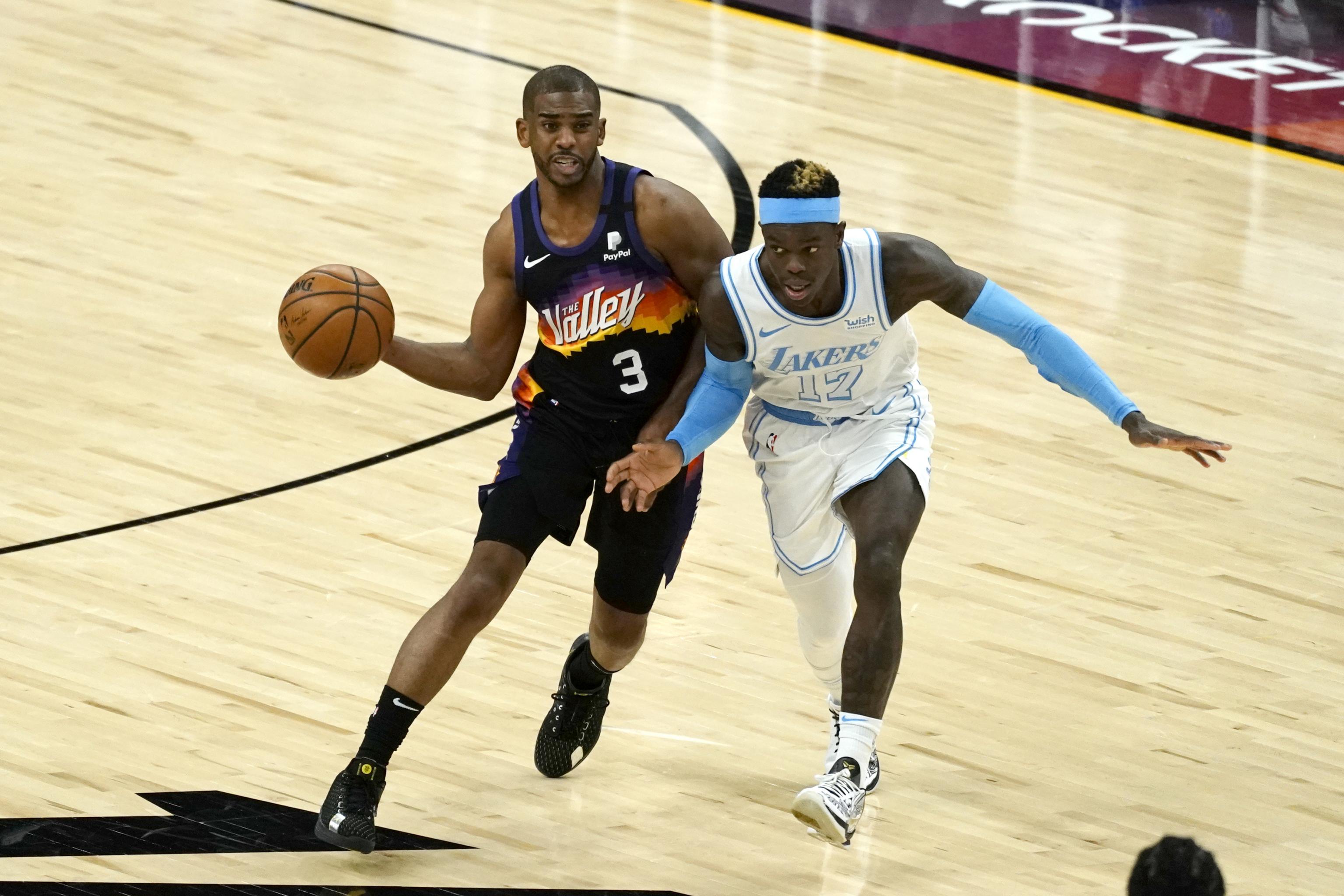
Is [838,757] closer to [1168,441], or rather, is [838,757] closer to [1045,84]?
[1168,441]

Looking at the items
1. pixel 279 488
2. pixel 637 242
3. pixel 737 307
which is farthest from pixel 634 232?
pixel 279 488

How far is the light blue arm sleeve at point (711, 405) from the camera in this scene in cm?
512

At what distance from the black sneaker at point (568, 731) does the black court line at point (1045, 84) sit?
8.14 metres

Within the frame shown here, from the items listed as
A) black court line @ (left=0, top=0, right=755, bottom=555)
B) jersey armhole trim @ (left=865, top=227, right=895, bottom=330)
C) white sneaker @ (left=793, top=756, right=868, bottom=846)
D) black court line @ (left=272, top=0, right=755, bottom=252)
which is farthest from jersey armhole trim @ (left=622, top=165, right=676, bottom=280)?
black court line @ (left=272, top=0, right=755, bottom=252)

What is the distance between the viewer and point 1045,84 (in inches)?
533

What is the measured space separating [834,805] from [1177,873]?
7.90 feet

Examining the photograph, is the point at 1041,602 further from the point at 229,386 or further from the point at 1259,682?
→ the point at 229,386

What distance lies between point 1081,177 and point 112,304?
18.1 ft

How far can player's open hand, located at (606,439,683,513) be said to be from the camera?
16.4ft

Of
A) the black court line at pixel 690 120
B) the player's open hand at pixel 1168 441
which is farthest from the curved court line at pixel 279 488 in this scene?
the player's open hand at pixel 1168 441

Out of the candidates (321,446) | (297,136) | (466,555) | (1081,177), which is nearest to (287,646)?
(466,555)

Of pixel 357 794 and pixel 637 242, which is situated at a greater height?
pixel 637 242

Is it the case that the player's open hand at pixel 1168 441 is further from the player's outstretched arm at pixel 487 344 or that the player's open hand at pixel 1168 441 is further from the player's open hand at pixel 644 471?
the player's outstretched arm at pixel 487 344

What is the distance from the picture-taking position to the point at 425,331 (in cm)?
888
